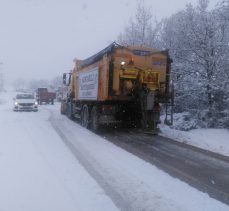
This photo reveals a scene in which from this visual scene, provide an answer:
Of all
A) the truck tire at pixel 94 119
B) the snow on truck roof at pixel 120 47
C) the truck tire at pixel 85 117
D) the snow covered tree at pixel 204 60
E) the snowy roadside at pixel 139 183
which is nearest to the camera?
the snowy roadside at pixel 139 183

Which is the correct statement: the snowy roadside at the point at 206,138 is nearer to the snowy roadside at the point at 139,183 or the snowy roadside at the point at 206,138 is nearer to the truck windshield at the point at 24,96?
the snowy roadside at the point at 139,183

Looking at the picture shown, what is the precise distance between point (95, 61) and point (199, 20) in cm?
608

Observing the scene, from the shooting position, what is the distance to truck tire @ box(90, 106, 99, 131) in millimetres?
14578

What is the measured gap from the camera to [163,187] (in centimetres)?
661

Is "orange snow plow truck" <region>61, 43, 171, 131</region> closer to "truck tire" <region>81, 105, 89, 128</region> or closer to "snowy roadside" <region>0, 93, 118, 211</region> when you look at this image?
"truck tire" <region>81, 105, 89, 128</region>

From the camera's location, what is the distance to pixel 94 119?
15.0 meters

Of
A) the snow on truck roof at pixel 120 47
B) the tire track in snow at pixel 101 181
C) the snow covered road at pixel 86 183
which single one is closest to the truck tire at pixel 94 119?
the snow on truck roof at pixel 120 47

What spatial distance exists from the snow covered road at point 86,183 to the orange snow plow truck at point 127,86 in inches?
141

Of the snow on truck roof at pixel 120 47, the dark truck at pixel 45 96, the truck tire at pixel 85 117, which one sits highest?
the snow on truck roof at pixel 120 47

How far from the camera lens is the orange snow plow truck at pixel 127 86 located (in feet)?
43.9

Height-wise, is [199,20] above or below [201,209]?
above

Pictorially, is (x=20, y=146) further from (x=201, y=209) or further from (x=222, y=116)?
(x=222, y=116)

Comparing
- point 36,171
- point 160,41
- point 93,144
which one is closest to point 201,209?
point 36,171

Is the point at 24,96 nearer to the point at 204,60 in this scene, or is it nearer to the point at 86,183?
the point at 204,60
